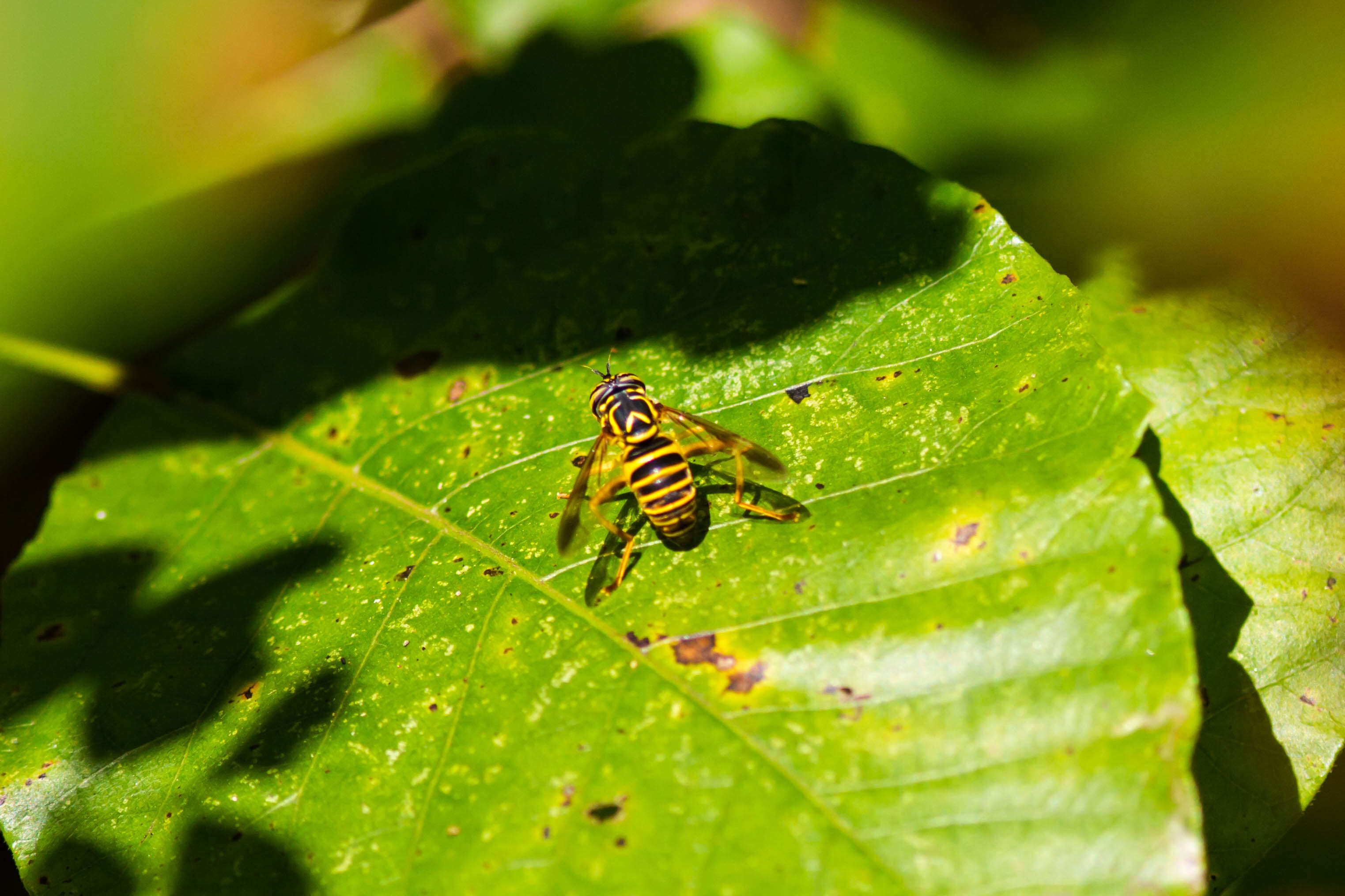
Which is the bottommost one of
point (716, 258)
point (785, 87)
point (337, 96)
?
point (716, 258)

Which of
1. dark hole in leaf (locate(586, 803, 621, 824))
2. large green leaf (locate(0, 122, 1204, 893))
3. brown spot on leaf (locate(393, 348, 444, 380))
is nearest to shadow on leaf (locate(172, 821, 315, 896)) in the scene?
large green leaf (locate(0, 122, 1204, 893))

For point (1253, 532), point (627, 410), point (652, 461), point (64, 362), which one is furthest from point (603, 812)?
point (64, 362)

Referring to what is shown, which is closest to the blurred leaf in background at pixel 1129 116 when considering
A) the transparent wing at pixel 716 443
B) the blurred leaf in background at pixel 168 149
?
the transparent wing at pixel 716 443

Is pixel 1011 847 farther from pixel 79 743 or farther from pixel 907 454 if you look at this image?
pixel 79 743

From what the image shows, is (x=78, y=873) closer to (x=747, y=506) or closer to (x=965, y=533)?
(x=747, y=506)

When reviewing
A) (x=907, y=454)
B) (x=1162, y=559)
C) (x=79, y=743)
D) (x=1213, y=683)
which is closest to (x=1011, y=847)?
(x=1162, y=559)

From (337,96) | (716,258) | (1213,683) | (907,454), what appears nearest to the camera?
(907,454)

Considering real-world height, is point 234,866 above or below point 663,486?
below
